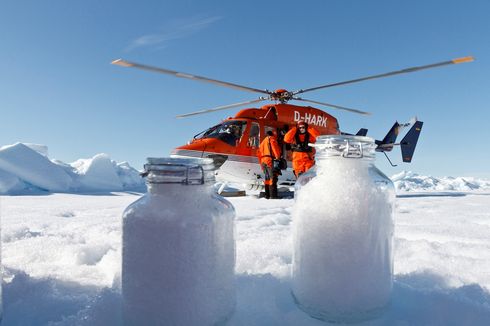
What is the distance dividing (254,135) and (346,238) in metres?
5.58

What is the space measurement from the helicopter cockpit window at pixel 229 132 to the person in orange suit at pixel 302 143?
1.66 m

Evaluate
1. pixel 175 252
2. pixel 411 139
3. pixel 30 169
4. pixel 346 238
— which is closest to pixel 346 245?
pixel 346 238

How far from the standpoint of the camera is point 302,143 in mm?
4281

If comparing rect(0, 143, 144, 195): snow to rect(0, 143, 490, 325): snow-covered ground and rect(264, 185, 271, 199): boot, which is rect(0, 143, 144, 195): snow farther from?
rect(0, 143, 490, 325): snow-covered ground

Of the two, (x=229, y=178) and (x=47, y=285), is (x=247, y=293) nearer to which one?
(x=47, y=285)

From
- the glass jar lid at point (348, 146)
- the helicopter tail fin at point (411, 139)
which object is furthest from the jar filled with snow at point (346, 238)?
the helicopter tail fin at point (411, 139)

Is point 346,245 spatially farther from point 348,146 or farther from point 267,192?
point 267,192

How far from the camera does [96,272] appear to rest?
1059 mm

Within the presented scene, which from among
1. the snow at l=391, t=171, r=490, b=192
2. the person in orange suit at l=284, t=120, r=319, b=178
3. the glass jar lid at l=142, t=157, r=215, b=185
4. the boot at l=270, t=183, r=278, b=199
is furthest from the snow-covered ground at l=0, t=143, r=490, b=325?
the snow at l=391, t=171, r=490, b=192

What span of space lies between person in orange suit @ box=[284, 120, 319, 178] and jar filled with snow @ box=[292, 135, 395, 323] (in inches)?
134

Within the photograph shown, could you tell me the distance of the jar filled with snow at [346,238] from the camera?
0.72 m

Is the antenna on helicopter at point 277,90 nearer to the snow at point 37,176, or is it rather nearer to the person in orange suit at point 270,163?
the person in orange suit at point 270,163

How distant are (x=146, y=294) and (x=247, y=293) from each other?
0.90 ft

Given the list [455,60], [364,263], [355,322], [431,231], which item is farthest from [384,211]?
[455,60]
